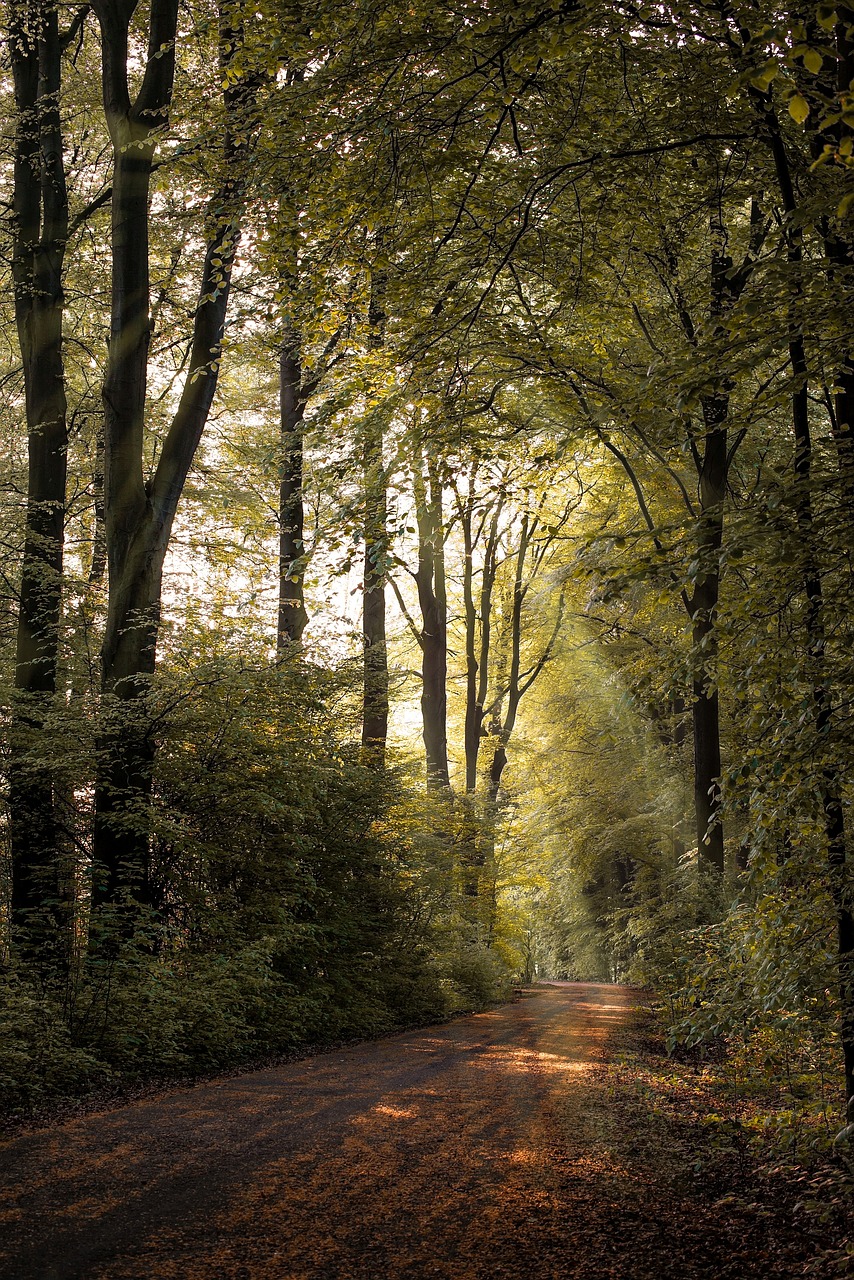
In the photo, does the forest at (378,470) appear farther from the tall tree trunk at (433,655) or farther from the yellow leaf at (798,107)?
the tall tree trunk at (433,655)

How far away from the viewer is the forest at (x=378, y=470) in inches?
196

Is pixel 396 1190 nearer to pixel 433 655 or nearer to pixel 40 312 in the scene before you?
pixel 40 312

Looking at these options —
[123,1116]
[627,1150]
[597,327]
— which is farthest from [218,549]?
[627,1150]

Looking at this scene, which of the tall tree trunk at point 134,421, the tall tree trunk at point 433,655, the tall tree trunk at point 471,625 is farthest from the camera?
the tall tree trunk at point 471,625

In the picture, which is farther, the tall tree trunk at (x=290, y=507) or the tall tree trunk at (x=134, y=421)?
the tall tree trunk at (x=290, y=507)

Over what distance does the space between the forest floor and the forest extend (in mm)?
746

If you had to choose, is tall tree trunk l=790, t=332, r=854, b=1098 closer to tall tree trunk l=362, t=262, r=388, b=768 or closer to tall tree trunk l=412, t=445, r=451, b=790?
tall tree trunk l=362, t=262, r=388, b=768

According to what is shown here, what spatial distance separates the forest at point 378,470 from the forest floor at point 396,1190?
0.75 meters

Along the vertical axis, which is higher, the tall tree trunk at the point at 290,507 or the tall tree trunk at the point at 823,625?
the tall tree trunk at the point at 290,507

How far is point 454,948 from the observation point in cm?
1545

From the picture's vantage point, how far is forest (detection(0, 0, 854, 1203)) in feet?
16.3

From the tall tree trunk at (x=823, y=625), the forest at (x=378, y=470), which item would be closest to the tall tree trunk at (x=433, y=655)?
the forest at (x=378, y=470)

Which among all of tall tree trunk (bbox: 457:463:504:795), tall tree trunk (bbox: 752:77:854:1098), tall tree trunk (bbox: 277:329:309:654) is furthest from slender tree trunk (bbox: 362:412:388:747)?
tall tree trunk (bbox: 457:463:504:795)

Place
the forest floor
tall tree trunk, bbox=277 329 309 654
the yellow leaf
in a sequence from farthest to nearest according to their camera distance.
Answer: tall tree trunk, bbox=277 329 309 654, the forest floor, the yellow leaf
